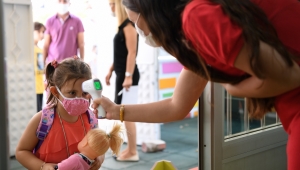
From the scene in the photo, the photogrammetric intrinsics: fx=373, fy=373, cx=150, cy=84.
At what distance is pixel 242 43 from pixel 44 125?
115 centimetres

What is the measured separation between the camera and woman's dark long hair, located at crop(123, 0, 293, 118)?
3.10ft

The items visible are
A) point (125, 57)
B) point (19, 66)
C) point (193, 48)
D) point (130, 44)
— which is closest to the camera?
point (193, 48)

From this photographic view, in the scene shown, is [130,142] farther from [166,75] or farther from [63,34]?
[166,75]

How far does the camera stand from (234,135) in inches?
95.3

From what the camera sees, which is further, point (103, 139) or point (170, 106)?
point (103, 139)

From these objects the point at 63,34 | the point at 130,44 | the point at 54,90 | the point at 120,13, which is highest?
Answer: the point at 120,13

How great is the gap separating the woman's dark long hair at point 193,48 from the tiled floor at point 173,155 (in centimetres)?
226

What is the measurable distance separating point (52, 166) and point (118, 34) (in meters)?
1.88

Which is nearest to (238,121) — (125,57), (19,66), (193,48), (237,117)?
(237,117)

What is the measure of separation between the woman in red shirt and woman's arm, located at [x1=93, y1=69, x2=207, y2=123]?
30 centimetres

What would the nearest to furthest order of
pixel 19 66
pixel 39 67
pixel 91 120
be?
pixel 91 120
pixel 19 66
pixel 39 67

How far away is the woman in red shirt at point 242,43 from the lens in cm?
93

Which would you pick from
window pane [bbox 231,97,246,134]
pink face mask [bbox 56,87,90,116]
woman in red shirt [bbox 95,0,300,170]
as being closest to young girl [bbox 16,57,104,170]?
pink face mask [bbox 56,87,90,116]

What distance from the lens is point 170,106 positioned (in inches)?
60.1
